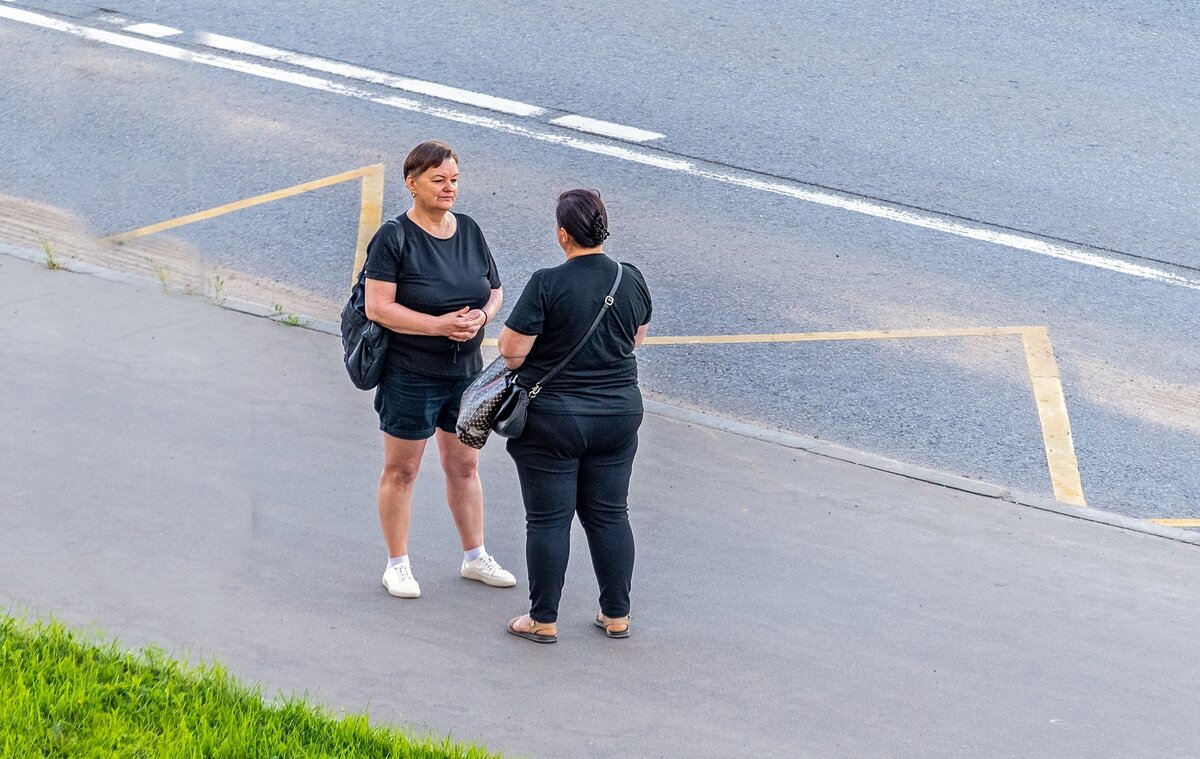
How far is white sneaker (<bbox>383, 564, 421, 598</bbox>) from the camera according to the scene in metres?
→ 5.85

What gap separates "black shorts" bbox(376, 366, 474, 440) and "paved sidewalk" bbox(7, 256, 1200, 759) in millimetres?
726

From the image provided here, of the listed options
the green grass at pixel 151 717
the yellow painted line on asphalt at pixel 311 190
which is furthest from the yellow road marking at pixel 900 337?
the green grass at pixel 151 717

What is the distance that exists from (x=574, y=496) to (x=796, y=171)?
5453 mm

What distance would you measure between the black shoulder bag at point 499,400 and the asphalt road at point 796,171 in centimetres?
261

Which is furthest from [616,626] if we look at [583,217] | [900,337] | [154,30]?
[154,30]

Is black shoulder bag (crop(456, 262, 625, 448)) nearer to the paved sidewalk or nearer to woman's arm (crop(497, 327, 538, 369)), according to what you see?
woman's arm (crop(497, 327, 538, 369))

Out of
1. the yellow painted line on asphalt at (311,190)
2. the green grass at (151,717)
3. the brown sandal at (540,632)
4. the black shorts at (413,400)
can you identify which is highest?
the black shorts at (413,400)

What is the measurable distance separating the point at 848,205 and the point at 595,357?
5.07 m

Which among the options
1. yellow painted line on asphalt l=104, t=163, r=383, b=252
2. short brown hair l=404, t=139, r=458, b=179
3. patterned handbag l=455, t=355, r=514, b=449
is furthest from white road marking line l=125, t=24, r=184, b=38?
patterned handbag l=455, t=355, r=514, b=449

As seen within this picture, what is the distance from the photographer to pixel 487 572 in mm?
6023

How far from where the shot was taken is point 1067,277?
30.2ft

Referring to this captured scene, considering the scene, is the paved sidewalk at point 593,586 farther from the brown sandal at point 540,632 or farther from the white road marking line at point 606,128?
the white road marking line at point 606,128

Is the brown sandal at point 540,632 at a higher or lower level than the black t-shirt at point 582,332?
lower

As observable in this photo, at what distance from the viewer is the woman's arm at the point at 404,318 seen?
5.44 metres
